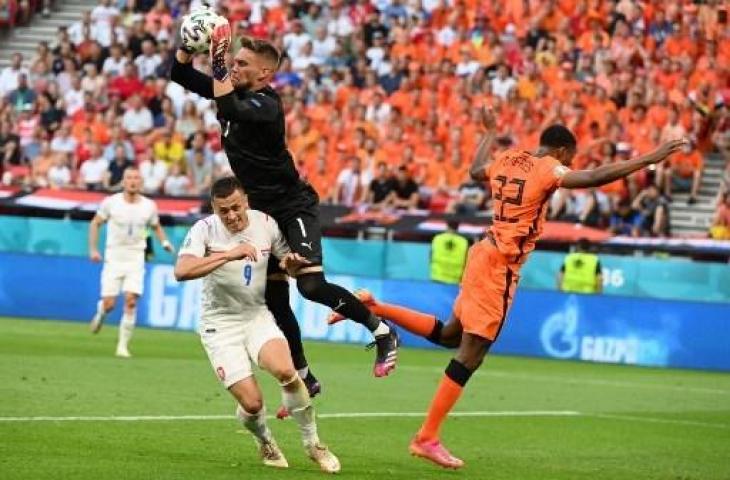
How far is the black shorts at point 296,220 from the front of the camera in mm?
12727

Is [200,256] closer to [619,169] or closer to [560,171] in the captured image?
[560,171]

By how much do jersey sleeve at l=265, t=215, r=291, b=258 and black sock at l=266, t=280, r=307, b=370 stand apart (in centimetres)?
59

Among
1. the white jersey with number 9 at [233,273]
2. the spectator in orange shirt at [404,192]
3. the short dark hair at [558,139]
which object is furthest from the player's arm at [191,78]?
the spectator in orange shirt at [404,192]

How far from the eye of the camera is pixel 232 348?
475 inches

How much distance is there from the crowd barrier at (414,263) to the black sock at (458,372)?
13.5 meters

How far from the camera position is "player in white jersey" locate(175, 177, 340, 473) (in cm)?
1193

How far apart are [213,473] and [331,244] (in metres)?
17.7

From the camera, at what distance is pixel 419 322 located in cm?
1376

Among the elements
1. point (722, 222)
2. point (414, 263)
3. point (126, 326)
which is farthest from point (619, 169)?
point (414, 263)

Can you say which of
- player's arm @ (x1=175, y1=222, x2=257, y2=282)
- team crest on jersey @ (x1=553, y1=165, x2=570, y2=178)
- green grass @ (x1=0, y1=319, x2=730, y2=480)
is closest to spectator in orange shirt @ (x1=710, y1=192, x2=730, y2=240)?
green grass @ (x1=0, y1=319, x2=730, y2=480)

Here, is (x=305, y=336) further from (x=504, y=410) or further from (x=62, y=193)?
(x=504, y=410)

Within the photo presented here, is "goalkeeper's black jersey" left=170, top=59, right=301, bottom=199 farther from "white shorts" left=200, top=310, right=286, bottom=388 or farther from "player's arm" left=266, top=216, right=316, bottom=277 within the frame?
"white shorts" left=200, top=310, right=286, bottom=388

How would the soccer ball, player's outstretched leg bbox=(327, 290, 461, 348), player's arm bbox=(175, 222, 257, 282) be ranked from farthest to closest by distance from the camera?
player's outstretched leg bbox=(327, 290, 461, 348), the soccer ball, player's arm bbox=(175, 222, 257, 282)

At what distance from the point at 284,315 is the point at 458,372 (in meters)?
1.40
